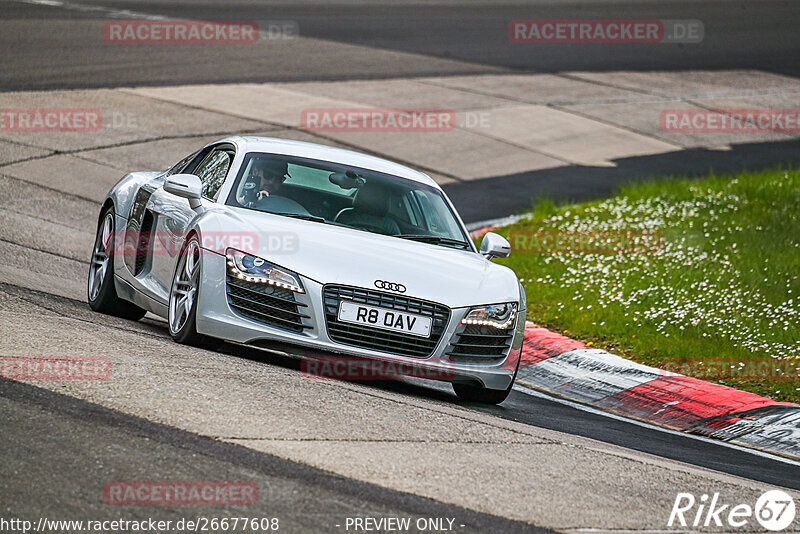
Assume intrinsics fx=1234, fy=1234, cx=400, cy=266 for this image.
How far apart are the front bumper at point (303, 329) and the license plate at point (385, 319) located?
0.39 ft

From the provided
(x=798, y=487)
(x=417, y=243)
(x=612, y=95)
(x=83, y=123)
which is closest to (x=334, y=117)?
(x=83, y=123)

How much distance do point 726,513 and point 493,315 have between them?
2359mm

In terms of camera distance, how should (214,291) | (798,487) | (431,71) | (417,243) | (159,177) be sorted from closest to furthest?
(798,487)
(214,291)
(417,243)
(159,177)
(431,71)

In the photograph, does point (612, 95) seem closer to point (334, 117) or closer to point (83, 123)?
point (334, 117)

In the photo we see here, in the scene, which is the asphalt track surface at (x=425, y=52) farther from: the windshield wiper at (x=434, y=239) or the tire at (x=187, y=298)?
the tire at (x=187, y=298)

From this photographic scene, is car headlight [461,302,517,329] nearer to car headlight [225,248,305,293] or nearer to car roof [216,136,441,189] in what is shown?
car headlight [225,248,305,293]

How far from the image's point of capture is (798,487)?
22.1 ft

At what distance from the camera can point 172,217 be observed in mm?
8266

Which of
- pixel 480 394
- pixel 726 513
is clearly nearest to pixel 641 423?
pixel 480 394

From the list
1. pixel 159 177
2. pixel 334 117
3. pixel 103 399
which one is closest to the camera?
pixel 103 399

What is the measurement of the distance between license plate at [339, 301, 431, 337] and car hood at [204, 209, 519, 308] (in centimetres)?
13

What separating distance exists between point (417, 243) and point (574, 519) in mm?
3243

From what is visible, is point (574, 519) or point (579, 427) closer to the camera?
point (574, 519)

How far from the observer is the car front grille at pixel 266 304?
7.13 meters
